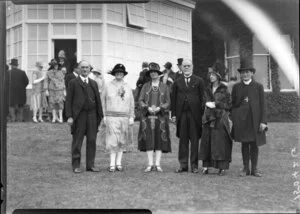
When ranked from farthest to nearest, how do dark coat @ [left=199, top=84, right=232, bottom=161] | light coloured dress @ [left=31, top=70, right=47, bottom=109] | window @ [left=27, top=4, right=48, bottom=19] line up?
dark coat @ [left=199, top=84, right=232, bottom=161] → light coloured dress @ [left=31, top=70, right=47, bottom=109] → window @ [left=27, top=4, right=48, bottom=19]

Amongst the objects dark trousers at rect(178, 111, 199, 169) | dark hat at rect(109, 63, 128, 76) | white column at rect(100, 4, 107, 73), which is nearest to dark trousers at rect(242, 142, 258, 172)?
dark trousers at rect(178, 111, 199, 169)

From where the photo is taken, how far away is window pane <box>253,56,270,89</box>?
3924mm

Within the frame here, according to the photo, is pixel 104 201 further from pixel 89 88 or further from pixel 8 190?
pixel 89 88

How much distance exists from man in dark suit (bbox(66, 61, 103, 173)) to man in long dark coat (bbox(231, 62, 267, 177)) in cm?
129

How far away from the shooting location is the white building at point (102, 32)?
373cm

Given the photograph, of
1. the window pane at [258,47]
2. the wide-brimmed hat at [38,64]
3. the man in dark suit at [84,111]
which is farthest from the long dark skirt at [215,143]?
the wide-brimmed hat at [38,64]

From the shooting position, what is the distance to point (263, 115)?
14.5 feet

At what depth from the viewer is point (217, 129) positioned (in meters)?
5.42

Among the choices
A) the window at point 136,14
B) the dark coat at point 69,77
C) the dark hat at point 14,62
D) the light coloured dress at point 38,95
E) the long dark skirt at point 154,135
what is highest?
the window at point 136,14

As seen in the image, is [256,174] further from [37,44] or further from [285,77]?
[37,44]

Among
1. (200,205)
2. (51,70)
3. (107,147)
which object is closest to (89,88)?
(107,147)

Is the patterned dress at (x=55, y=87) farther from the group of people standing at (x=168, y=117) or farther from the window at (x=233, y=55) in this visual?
the window at (x=233, y=55)

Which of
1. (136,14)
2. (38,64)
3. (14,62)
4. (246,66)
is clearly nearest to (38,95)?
(38,64)

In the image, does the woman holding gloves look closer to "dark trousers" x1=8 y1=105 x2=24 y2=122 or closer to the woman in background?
the woman in background
